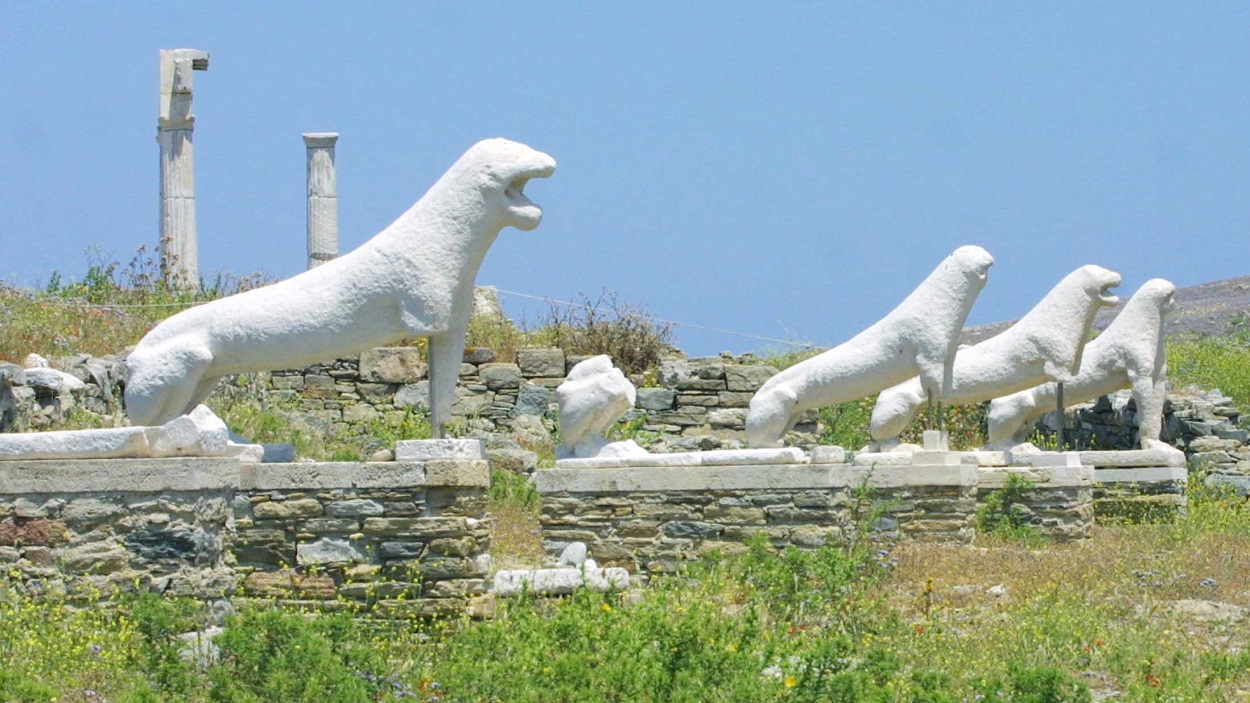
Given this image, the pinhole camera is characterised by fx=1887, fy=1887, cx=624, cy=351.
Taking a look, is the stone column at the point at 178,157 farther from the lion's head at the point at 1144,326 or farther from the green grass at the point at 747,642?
the green grass at the point at 747,642

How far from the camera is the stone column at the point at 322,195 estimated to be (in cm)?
2217

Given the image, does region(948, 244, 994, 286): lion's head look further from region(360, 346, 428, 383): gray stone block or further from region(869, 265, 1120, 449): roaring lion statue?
region(360, 346, 428, 383): gray stone block

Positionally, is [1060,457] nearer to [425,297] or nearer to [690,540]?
[690,540]

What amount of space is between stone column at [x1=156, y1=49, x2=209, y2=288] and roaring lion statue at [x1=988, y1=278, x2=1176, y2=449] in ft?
32.6

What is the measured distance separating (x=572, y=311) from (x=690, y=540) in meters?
8.44

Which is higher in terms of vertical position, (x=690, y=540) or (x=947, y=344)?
(x=947, y=344)

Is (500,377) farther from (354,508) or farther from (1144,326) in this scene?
(354,508)

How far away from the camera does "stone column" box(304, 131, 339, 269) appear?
72.7ft

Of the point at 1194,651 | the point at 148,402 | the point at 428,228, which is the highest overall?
the point at 428,228

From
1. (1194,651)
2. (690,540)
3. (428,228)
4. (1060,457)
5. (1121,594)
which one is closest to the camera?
(1194,651)

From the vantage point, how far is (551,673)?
23.1 ft

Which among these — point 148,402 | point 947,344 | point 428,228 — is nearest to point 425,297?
point 428,228

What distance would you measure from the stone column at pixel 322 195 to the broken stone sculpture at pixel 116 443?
43.1ft

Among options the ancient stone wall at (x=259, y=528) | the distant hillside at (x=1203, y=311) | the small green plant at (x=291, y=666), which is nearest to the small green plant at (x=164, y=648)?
the small green plant at (x=291, y=666)
